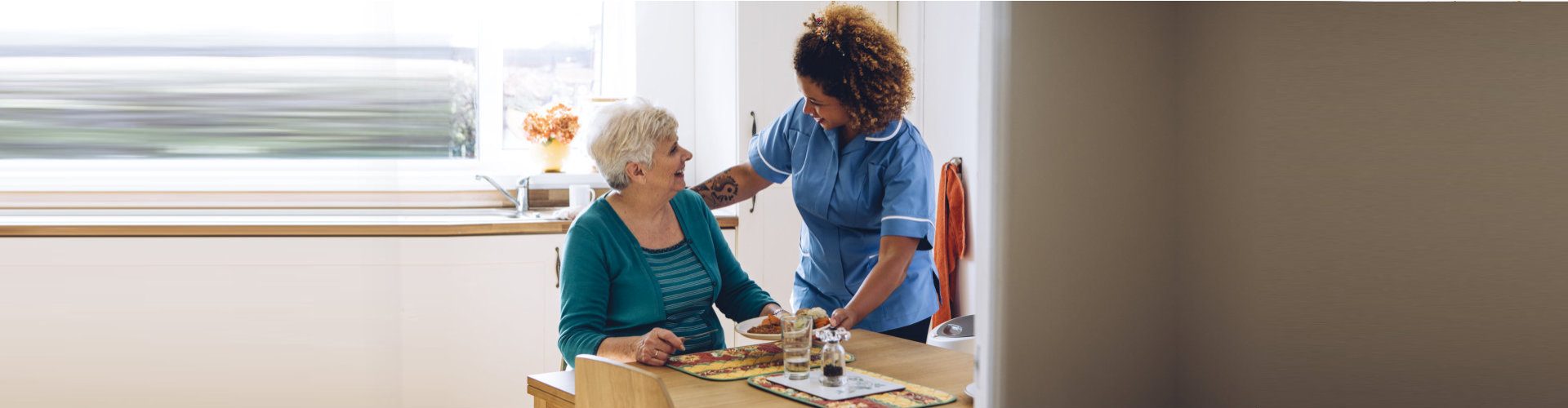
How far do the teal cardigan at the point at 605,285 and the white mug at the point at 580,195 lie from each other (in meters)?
1.68

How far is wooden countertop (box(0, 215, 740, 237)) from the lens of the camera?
A: 276 cm

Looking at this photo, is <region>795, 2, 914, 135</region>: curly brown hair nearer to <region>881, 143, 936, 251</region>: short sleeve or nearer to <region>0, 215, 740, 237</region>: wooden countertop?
<region>881, 143, 936, 251</region>: short sleeve

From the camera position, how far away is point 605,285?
161 centimetres

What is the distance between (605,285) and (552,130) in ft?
6.70

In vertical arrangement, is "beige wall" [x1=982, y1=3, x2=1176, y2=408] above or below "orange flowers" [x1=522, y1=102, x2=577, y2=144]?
below

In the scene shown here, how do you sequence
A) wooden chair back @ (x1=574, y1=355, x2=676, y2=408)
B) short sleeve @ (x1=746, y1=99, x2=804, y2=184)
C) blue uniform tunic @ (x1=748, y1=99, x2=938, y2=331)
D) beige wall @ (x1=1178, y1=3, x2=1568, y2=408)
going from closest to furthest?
beige wall @ (x1=1178, y1=3, x2=1568, y2=408) → wooden chair back @ (x1=574, y1=355, x2=676, y2=408) → blue uniform tunic @ (x1=748, y1=99, x2=938, y2=331) → short sleeve @ (x1=746, y1=99, x2=804, y2=184)

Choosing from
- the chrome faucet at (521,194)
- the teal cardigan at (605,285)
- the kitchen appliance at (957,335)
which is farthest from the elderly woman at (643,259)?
the chrome faucet at (521,194)

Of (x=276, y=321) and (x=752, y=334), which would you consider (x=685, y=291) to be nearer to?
(x=752, y=334)

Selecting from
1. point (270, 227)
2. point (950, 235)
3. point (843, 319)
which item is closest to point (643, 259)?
point (843, 319)

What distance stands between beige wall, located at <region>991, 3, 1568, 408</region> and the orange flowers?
11.0ft

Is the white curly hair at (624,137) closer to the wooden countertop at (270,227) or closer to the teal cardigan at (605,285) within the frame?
the teal cardigan at (605,285)

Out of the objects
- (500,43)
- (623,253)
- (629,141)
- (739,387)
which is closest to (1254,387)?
(739,387)

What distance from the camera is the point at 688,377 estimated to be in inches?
54.5

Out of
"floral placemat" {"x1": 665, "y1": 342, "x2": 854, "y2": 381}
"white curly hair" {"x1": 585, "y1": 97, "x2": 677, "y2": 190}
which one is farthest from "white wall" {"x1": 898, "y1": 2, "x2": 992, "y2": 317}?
"floral placemat" {"x1": 665, "y1": 342, "x2": 854, "y2": 381}
